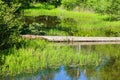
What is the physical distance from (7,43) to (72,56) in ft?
12.2

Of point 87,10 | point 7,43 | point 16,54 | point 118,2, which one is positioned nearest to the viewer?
point 16,54

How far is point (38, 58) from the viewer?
18.7 metres

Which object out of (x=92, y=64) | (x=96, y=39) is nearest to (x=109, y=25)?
(x=96, y=39)

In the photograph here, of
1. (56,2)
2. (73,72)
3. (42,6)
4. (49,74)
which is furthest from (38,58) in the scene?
(56,2)

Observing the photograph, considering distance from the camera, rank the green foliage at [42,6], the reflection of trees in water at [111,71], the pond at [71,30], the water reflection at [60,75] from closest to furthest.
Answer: the water reflection at [60,75]
the reflection of trees in water at [111,71]
the pond at [71,30]
the green foliage at [42,6]

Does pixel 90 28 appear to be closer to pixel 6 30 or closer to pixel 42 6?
pixel 6 30

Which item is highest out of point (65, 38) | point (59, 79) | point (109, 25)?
point (59, 79)

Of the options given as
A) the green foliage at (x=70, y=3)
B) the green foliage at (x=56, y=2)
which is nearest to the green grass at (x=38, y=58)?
the green foliage at (x=70, y=3)

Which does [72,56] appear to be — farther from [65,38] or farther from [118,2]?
[118,2]

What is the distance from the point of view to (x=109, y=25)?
136 feet

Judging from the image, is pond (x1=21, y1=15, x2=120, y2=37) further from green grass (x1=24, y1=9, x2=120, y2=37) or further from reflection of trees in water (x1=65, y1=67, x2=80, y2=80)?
reflection of trees in water (x1=65, y1=67, x2=80, y2=80)

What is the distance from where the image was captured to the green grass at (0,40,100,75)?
17250 mm

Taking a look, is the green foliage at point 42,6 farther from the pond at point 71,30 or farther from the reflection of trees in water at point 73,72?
the reflection of trees in water at point 73,72

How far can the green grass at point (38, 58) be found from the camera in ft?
56.6
